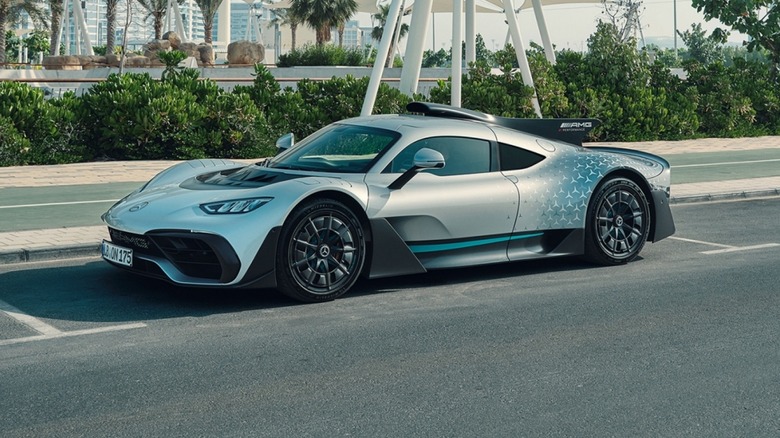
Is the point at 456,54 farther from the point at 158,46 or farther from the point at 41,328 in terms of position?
the point at 158,46

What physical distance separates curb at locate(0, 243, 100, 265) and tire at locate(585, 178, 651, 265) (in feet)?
15.1

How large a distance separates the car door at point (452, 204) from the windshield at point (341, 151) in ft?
0.63

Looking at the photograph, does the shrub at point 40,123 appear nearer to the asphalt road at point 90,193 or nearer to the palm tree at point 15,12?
the asphalt road at point 90,193

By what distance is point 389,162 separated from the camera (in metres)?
8.20

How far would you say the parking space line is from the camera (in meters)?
6.79

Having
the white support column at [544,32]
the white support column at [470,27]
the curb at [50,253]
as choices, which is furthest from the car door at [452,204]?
the white support column at [544,32]

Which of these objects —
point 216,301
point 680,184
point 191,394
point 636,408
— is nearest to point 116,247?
point 216,301

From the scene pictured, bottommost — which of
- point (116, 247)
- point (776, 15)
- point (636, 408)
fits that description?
point (636, 408)

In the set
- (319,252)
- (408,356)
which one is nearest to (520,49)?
(319,252)

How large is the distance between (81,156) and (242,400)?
13877 millimetres

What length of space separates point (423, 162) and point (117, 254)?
2.42 m

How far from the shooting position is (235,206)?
7504 mm

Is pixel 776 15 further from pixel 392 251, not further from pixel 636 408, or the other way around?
pixel 636 408

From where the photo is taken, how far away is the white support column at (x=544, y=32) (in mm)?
24125
